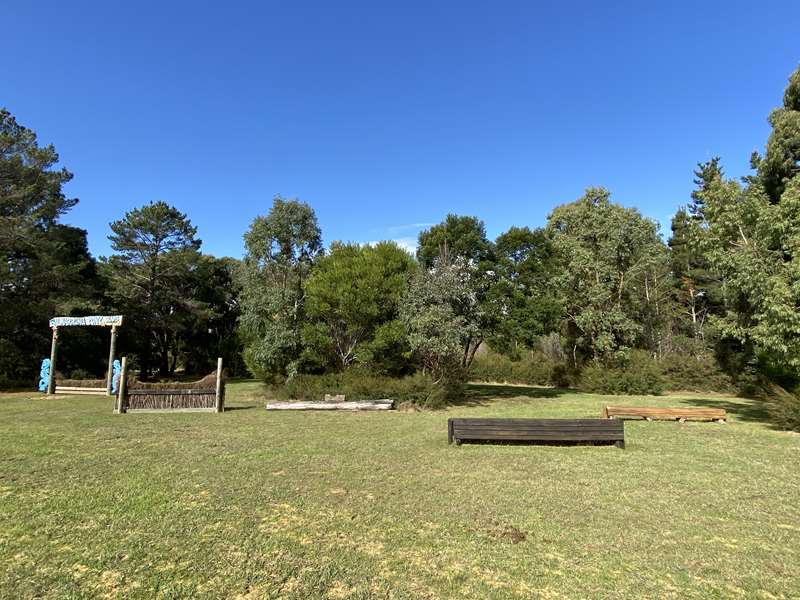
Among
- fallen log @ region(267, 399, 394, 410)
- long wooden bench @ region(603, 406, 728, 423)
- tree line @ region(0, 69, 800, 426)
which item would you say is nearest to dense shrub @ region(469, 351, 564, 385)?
tree line @ region(0, 69, 800, 426)

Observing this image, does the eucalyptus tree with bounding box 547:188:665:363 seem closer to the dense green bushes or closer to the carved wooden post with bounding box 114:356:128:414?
the dense green bushes

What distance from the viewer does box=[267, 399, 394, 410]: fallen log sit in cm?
1545

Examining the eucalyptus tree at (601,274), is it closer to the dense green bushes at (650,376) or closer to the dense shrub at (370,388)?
the dense green bushes at (650,376)

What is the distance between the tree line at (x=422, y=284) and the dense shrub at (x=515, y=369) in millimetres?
1711

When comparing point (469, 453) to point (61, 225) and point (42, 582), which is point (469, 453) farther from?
point (61, 225)

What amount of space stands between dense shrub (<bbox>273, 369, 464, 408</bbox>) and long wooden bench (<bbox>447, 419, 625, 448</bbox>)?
6933 mm

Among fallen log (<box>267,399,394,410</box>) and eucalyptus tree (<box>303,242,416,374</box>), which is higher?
eucalyptus tree (<box>303,242,416,374</box>)

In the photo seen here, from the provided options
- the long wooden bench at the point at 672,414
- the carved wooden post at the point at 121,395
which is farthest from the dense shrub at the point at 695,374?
the carved wooden post at the point at 121,395

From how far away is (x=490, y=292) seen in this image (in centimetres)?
2027

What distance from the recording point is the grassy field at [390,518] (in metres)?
3.77

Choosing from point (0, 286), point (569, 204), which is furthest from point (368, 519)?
point (569, 204)

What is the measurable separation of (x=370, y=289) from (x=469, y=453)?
A: 948 centimetres

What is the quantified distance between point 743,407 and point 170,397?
20611mm

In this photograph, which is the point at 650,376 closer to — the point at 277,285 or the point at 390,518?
the point at 277,285
